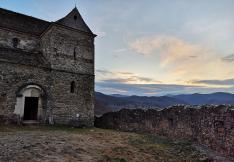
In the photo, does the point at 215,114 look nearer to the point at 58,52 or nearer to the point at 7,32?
the point at 58,52

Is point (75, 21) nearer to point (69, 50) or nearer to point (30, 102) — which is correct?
point (69, 50)

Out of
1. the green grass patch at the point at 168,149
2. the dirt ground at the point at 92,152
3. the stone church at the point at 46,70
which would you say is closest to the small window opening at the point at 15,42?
the stone church at the point at 46,70

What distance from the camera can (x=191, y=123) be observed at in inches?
508

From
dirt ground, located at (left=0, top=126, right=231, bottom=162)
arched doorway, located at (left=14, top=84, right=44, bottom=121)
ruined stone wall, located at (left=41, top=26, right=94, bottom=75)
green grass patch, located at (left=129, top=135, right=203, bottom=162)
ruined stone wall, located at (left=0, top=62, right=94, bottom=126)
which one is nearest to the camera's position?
dirt ground, located at (left=0, top=126, right=231, bottom=162)

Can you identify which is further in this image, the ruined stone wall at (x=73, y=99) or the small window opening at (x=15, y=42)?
the small window opening at (x=15, y=42)

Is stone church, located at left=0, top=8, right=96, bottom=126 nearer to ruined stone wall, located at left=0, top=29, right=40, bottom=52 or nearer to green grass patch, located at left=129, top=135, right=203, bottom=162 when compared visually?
ruined stone wall, located at left=0, top=29, right=40, bottom=52

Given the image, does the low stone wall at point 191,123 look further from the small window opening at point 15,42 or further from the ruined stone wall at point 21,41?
the small window opening at point 15,42

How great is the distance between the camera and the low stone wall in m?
10.7

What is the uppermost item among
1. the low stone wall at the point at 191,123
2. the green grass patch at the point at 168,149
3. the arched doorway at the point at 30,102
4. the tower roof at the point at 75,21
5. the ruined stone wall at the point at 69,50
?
the tower roof at the point at 75,21

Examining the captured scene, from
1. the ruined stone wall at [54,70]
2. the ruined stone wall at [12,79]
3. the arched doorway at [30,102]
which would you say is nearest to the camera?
the ruined stone wall at [12,79]

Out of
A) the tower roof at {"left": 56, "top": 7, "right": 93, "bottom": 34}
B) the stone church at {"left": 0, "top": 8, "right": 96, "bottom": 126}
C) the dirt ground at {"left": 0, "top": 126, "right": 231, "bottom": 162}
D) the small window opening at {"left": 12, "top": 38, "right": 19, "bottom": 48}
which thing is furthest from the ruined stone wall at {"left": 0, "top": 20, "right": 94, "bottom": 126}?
the dirt ground at {"left": 0, "top": 126, "right": 231, "bottom": 162}

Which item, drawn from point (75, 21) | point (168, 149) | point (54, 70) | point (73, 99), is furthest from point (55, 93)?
point (168, 149)

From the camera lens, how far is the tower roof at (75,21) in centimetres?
1975

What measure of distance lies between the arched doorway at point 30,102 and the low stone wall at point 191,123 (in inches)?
258
